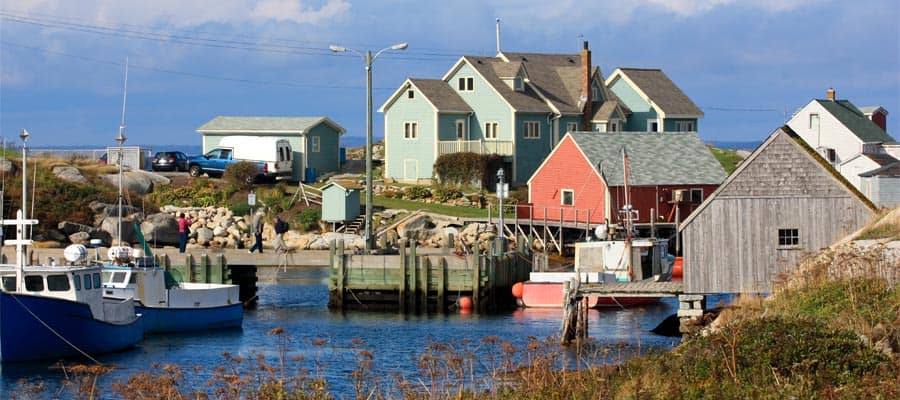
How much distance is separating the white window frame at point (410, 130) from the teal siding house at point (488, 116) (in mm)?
51

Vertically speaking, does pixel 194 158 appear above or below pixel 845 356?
above

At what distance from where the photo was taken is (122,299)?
39062 millimetres

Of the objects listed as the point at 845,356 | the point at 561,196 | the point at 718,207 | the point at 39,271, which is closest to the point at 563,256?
the point at 561,196

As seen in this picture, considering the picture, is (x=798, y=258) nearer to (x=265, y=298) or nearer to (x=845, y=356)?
(x=845, y=356)

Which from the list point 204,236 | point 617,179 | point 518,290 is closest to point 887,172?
point 617,179

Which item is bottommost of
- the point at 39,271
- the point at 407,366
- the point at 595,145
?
the point at 407,366

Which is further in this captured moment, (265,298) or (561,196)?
(561,196)

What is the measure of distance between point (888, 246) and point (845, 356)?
33.2 feet

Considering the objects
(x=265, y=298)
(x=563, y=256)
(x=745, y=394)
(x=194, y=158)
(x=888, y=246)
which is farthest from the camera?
(x=194, y=158)

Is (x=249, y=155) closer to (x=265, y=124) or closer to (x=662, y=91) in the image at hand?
(x=265, y=124)

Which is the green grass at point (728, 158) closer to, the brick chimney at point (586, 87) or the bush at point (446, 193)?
the brick chimney at point (586, 87)

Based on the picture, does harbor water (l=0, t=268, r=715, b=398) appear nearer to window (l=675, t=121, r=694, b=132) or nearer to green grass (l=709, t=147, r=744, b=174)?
window (l=675, t=121, r=694, b=132)

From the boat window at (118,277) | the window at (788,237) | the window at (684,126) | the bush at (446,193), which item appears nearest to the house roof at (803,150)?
the window at (788,237)

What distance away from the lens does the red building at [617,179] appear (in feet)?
195
